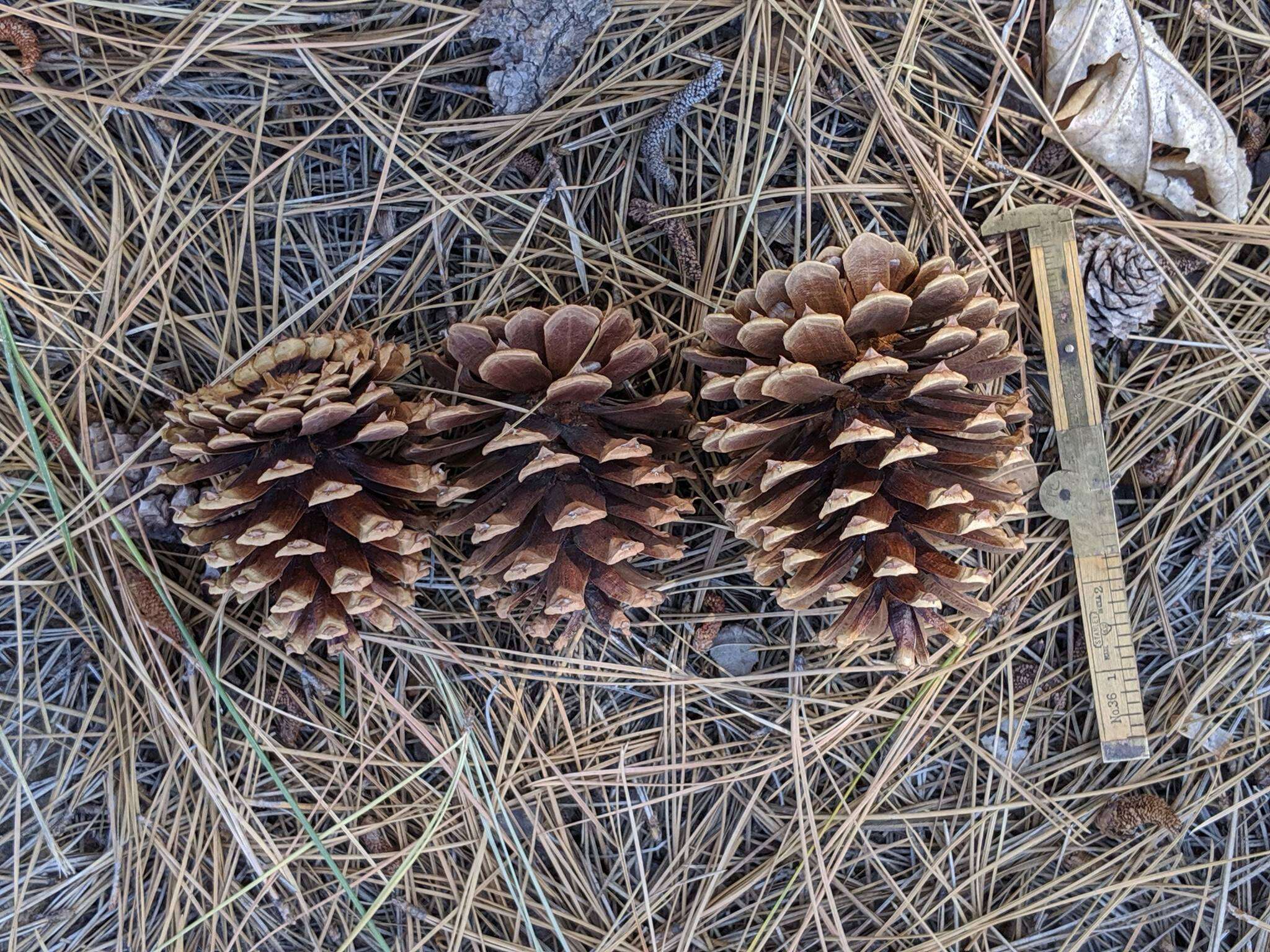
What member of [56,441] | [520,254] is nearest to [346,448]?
[520,254]

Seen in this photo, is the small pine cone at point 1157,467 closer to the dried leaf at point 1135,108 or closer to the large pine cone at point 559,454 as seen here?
the dried leaf at point 1135,108

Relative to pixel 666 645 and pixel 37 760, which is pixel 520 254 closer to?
pixel 666 645

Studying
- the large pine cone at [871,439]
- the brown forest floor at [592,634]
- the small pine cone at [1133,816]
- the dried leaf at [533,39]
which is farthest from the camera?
the small pine cone at [1133,816]

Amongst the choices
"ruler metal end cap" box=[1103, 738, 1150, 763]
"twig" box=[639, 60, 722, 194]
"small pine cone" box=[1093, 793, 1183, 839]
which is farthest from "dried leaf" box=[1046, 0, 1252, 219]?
"small pine cone" box=[1093, 793, 1183, 839]

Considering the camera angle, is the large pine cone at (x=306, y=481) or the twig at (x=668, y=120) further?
the twig at (x=668, y=120)

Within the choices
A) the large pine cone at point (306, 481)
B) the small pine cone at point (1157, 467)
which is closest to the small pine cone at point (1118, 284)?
the small pine cone at point (1157, 467)

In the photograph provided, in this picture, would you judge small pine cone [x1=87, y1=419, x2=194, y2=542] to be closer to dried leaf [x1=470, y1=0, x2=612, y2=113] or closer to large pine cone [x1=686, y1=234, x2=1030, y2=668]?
dried leaf [x1=470, y1=0, x2=612, y2=113]
